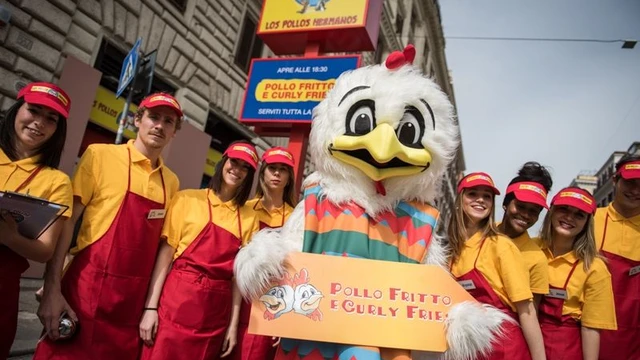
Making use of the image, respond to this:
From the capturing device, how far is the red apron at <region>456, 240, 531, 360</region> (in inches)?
72.5

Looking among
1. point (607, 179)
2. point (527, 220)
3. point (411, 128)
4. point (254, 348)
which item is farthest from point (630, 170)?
point (607, 179)

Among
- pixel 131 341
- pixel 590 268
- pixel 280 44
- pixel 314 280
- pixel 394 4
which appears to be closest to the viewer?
pixel 314 280

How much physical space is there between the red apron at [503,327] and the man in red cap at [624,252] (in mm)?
951

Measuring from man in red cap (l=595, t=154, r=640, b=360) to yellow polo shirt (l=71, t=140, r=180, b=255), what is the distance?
279cm

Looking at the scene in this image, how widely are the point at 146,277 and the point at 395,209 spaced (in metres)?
1.34

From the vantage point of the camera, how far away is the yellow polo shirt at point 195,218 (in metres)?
2.21

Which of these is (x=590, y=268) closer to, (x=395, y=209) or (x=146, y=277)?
(x=395, y=209)

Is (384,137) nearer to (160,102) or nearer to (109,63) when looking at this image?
(160,102)

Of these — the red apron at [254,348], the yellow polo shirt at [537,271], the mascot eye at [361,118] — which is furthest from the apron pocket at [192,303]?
the yellow polo shirt at [537,271]

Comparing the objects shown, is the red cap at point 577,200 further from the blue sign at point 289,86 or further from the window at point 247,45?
the window at point 247,45

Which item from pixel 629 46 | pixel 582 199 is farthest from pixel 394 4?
pixel 582 199

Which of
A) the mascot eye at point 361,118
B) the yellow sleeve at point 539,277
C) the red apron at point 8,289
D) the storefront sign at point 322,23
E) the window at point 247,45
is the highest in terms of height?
the window at point 247,45

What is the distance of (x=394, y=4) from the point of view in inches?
663

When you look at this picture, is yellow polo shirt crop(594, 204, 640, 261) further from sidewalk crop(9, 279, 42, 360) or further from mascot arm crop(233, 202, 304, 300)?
sidewalk crop(9, 279, 42, 360)
